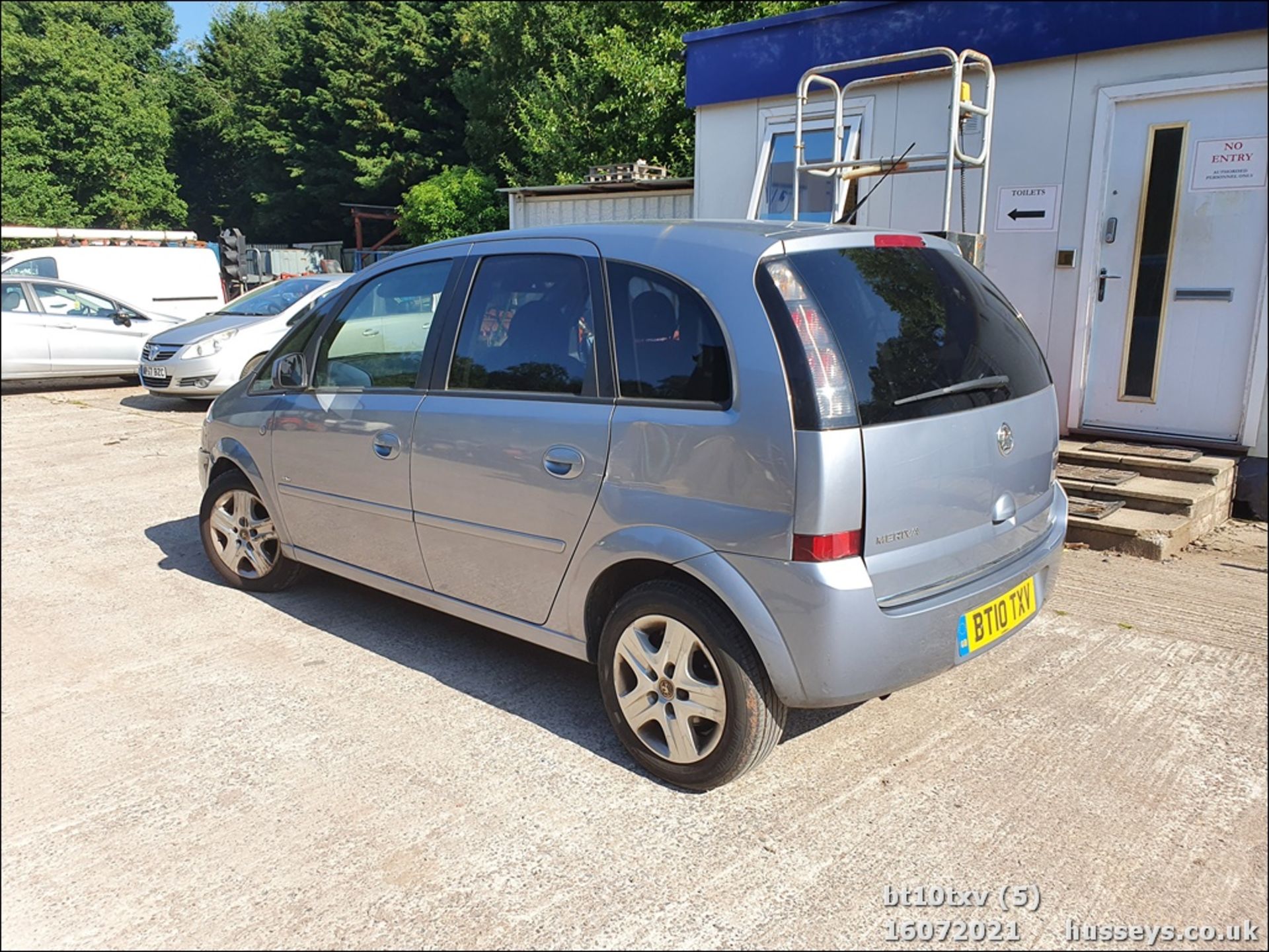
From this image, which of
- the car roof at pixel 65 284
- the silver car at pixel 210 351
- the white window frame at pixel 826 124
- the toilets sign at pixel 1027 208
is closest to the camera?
the car roof at pixel 65 284

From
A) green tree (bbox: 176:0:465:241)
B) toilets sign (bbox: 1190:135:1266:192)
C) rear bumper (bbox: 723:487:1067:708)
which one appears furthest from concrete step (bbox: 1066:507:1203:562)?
green tree (bbox: 176:0:465:241)

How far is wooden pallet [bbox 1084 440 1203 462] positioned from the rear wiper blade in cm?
340

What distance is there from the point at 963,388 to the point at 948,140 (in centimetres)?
419

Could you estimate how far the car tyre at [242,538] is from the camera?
4797 millimetres

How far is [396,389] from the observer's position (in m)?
3.98

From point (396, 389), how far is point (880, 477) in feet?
7.11

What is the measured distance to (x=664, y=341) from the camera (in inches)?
122

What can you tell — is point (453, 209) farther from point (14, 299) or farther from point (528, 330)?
point (14, 299)

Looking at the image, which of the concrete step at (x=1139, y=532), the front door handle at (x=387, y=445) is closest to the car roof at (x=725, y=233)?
the front door handle at (x=387, y=445)

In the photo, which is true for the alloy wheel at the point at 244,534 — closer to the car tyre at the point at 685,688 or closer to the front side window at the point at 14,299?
the front side window at the point at 14,299

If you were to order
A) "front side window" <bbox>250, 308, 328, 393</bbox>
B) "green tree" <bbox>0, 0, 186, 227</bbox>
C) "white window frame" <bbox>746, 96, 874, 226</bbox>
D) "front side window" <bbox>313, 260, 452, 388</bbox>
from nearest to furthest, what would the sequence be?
"green tree" <bbox>0, 0, 186, 227</bbox>, "front side window" <bbox>313, 260, 452, 388</bbox>, "front side window" <bbox>250, 308, 328, 393</bbox>, "white window frame" <bbox>746, 96, 874, 226</bbox>

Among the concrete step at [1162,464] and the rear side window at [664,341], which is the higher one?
the rear side window at [664,341]

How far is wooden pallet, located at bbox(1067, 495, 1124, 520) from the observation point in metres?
5.34

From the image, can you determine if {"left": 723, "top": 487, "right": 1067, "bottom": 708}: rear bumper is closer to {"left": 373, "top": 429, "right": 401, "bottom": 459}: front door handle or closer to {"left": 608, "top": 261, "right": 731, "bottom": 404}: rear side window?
{"left": 608, "top": 261, "right": 731, "bottom": 404}: rear side window
